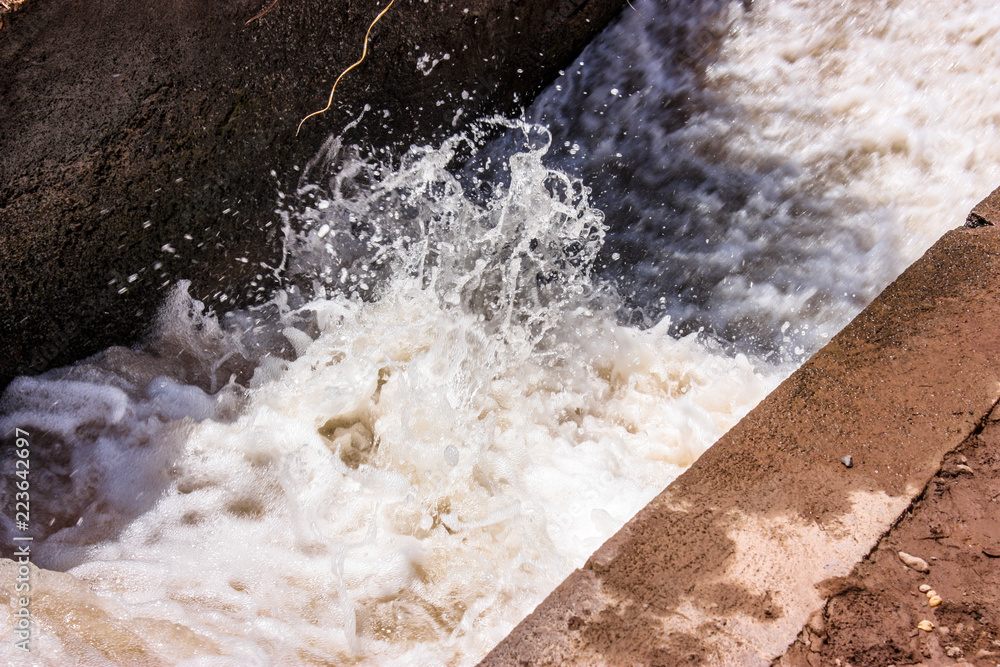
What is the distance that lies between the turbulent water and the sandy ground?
76 centimetres

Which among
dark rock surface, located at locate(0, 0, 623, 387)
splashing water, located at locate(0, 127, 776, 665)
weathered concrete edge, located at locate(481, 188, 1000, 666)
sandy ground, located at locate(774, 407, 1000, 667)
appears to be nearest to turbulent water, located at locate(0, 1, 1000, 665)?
splashing water, located at locate(0, 127, 776, 665)

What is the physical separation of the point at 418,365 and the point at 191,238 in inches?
45.3

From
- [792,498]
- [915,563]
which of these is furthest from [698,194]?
[915,563]

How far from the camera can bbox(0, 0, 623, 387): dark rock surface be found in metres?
2.17

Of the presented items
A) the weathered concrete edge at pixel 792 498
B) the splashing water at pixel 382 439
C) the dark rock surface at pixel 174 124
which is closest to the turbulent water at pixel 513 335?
the splashing water at pixel 382 439

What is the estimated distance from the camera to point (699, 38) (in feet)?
9.79

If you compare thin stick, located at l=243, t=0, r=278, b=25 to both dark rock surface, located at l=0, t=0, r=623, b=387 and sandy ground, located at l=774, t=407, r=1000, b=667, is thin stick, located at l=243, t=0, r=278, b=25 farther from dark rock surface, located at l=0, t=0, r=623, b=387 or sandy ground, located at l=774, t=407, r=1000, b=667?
sandy ground, located at l=774, t=407, r=1000, b=667

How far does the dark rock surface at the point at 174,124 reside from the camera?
217 cm

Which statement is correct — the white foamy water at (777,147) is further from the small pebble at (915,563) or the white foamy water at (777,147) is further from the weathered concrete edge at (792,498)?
the small pebble at (915,563)

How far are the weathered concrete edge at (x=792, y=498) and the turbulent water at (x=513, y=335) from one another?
55cm

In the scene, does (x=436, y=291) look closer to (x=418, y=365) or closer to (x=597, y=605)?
(x=418, y=365)

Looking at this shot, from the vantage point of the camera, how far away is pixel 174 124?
7.67 ft

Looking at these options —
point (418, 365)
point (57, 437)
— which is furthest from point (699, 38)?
point (57, 437)

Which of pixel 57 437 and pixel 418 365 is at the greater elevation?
pixel 57 437
